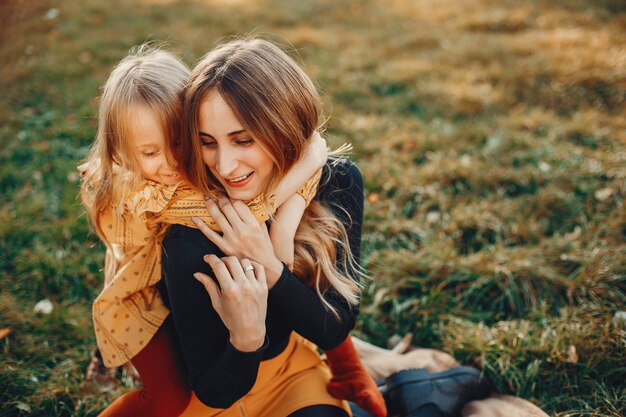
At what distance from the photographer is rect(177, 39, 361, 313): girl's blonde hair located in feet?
5.36

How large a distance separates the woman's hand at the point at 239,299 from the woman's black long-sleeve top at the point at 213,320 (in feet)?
0.16

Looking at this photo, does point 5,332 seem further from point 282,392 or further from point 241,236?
point 241,236

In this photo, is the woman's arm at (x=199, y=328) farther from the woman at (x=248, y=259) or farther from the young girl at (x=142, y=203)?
the young girl at (x=142, y=203)

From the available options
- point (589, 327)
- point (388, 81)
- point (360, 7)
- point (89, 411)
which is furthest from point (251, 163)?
point (360, 7)

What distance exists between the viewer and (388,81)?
531 centimetres

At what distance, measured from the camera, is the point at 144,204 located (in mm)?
1771

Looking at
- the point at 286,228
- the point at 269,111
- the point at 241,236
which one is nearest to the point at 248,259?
the point at 241,236

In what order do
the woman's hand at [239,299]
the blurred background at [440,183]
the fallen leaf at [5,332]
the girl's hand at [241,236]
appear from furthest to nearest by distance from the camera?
the fallen leaf at [5,332]
the blurred background at [440,183]
the girl's hand at [241,236]
the woman's hand at [239,299]

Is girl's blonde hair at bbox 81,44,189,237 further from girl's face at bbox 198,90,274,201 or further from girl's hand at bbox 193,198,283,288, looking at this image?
girl's hand at bbox 193,198,283,288

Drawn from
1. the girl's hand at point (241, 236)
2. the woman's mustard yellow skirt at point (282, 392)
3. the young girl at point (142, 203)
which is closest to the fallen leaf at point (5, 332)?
the young girl at point (142, 203)

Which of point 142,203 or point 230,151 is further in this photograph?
point 142,203

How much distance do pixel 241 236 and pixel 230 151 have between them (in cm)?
30

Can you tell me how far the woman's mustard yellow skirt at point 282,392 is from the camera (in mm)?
1933

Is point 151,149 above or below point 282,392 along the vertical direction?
above
